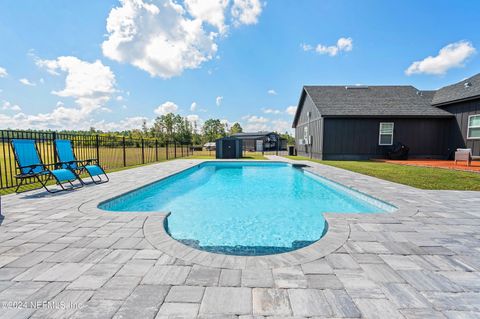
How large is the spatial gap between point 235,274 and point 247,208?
3562mm

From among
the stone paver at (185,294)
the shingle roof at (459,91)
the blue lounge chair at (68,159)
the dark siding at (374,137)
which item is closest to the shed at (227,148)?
the dark siding at (374,137)

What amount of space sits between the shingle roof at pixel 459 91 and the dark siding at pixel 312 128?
7.78 meters

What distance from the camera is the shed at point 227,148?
58.9 feet

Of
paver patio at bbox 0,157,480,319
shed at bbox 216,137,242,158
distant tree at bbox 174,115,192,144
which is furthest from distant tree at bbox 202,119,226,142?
paver patio at bbox 0,157,480,319

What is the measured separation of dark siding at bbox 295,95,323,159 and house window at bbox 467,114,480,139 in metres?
7.98

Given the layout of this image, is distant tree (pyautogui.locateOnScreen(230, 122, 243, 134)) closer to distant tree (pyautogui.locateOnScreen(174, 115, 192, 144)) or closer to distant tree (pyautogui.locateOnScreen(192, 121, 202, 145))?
distant tree (pyautogui.locateOnScreen(192, 121, 202, 145))

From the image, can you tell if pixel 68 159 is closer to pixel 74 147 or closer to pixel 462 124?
pixel 74 147

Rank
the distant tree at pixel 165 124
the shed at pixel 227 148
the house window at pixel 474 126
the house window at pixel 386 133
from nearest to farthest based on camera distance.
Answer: the house window at pixel 474 126 → the house window at pixel 386 133 → the shed at pixel 227 148 → the distant tree at pixel 165 124

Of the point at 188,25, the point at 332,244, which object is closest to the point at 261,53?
the point at 188,25

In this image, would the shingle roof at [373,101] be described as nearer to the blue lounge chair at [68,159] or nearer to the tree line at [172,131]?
the blue lounge chair at [68,159]

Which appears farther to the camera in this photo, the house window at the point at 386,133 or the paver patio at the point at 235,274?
the house window at the point at 386,133

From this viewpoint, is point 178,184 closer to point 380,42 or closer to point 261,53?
point 261,53

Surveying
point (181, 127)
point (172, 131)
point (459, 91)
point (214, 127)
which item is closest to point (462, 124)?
point (459, 91)

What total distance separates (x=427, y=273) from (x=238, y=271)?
1.76 metres
